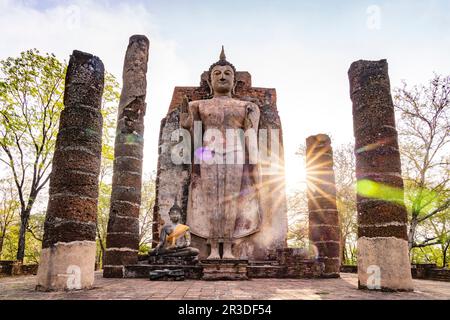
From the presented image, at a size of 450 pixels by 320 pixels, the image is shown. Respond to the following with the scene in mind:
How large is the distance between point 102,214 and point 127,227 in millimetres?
15699

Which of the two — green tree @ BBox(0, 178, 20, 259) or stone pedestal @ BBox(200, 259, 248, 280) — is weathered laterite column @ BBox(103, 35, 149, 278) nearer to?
stone pedestal @ BBox(200, 259, 248, 280)

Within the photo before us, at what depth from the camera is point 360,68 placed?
21.3 ft

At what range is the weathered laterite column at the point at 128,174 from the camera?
870 centimetres

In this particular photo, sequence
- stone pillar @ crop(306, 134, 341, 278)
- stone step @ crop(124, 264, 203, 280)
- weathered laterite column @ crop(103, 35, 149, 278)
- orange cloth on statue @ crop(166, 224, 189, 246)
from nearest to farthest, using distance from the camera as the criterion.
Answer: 1. stone step @ crop(124, 264, 203, 280)
2. weathered laterite column @ crop(103, 35, 149, 278)
3. orange cloth on statue @ crop(166, 224, 189, 246)
4. stone pillar @ crop(306, 134, 341, 278)

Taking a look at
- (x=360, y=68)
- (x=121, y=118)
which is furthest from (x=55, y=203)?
(x=360, y=68)

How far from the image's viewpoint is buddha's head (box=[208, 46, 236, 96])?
10347 mm

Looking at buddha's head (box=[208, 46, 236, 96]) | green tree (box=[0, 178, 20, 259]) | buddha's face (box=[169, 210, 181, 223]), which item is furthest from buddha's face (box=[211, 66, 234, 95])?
green tree (box=[0, 178, 20, 259])

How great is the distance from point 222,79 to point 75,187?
5.80m

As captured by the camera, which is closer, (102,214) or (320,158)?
(320,158)

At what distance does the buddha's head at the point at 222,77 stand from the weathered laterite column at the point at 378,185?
14.2 ft

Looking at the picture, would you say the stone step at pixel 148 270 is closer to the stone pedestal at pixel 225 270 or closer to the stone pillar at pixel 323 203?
the stone pedestal at pixel 225 270

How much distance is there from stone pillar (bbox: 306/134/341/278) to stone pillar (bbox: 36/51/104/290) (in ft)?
22.9

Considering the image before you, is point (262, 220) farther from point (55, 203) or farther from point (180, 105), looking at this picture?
point (55, 203)
